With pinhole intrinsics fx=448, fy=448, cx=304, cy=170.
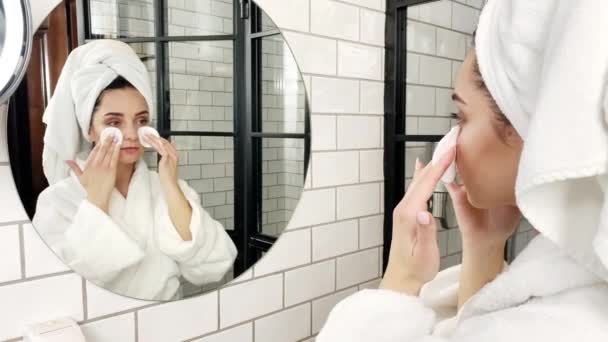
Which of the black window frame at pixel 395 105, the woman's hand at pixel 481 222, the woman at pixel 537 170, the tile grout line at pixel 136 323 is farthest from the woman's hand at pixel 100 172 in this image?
the black window frame at pixel 395 105

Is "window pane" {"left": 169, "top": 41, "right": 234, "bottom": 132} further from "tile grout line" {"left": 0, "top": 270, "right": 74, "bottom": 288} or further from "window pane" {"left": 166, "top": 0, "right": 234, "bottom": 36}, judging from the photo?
"tile grout line" {"left": 0, "top": 270, "right": 74, "bottom": 288}

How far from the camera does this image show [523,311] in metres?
0.51

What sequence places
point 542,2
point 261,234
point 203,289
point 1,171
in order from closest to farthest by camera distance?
point 542,2 < point 1,171 < point 203,289 < point 261,234

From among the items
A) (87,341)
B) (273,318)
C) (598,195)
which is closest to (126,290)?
(87,341)

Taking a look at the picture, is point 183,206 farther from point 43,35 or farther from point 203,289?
point 43,35

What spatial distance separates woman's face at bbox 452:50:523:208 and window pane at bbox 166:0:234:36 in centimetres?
51

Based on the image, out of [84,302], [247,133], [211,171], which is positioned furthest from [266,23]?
[84,302]

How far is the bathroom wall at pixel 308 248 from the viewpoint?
0.76m

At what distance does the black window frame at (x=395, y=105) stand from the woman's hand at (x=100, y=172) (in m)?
0.81

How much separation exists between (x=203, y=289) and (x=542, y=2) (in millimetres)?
805

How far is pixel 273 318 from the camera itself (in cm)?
112

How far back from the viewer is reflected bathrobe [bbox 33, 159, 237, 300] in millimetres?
765

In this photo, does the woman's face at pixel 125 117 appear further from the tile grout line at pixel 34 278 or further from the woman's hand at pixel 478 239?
the woman's hand at pixel 478 239

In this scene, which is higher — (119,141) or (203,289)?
(119,141)
